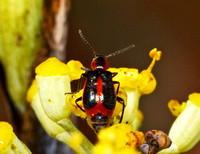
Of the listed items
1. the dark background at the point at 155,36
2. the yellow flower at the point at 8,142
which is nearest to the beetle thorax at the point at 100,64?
the yellow flower at the point at 8,142

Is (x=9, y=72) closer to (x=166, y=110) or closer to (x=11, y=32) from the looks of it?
(x=11, y=32)

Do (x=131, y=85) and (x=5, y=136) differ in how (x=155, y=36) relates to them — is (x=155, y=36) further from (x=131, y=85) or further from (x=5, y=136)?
(x=5, y=136)

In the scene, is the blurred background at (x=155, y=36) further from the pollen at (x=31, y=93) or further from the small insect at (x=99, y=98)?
the small insect at (x=99, y=98)

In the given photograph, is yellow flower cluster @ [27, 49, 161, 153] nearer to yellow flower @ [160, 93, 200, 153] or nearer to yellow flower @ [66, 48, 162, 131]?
yellow flower @ [66, 48, 162, 131]

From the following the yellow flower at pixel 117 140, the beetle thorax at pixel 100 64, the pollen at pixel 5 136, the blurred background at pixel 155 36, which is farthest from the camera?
the blurred background at pixel 155 36

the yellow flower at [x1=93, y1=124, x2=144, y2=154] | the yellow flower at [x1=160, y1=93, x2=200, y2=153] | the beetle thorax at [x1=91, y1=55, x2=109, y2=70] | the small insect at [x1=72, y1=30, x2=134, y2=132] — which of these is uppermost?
the beetle thorax at [x1=91, y1=55, x2=109, y2=70]

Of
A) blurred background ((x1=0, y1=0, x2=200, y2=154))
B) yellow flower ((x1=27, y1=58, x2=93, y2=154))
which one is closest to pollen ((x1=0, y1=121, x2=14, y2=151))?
yellow flower ((x1=27, y1=58, x2=93, y2=154))

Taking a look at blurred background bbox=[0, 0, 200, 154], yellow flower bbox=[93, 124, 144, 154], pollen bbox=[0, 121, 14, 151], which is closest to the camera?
yellow flower bbox=[93, 124, 144, 154]
